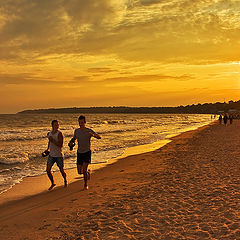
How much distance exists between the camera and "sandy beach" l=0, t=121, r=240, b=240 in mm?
4324

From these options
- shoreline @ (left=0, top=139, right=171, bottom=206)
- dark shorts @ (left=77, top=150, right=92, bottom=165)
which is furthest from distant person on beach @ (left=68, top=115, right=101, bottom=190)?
shoreline @ (left=0, top=139, right=171, bottom=206)

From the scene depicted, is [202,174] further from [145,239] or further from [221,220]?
[145,239]

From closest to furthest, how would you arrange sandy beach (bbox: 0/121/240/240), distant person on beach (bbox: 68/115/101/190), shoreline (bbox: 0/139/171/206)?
sandy beach (bbox: 0/121/240/240) → distant person on beach (bbox: 68/115/101/190) → shoreline (bbox: 0/139/171/206)

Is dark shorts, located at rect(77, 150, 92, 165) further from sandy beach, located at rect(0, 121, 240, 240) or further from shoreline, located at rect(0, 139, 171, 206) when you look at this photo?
shoreline, located at rect(0, 139, 171, 206)

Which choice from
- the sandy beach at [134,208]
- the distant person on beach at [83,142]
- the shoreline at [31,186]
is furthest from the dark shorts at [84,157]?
the shoreline at [31,186]

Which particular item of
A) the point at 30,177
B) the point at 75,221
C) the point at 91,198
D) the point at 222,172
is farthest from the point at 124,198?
the point at 30,177

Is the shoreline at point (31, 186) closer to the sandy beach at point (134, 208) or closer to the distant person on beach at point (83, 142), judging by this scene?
the sandy beach at point (134, 208)

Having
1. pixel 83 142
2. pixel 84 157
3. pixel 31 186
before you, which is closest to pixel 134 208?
pixel 84 157

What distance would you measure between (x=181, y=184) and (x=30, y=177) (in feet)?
17.4

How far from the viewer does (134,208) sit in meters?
5.34

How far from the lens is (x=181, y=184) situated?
6984mm

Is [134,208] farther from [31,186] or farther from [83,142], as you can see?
[31,186]

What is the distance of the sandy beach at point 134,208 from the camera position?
14.2ft

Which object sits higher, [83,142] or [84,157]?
[83,142]
